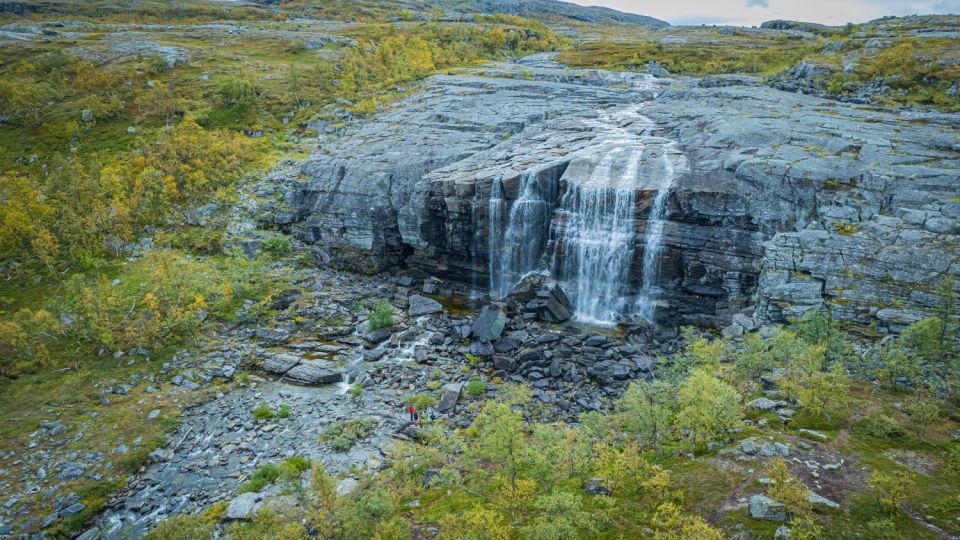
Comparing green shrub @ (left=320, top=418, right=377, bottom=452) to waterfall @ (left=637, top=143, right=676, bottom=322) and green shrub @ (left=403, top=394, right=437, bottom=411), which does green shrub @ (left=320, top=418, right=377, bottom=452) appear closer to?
green shrub @ (left=403, top=394, right=437, bottom=411)

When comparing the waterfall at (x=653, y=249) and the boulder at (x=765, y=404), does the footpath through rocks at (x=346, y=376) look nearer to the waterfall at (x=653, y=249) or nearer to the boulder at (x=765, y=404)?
the waterfall at (x=653, y=249)

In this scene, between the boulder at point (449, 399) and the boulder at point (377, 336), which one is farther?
the boulder at point (377, 336)

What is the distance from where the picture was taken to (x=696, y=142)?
131ft

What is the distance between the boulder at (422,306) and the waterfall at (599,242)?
9758 millimetres

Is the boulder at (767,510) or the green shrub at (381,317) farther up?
the boulder at (767,510)

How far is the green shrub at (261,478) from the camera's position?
20462 mm

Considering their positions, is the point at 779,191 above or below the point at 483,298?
above

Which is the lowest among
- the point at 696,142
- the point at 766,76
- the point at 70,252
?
the point at 70,252

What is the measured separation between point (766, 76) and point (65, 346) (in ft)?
249

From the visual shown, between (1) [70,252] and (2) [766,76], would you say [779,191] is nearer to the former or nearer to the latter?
(2) [766,76]

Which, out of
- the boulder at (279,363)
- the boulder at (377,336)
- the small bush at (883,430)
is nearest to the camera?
the small bush at (883,430)

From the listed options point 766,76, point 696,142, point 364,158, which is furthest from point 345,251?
point 766,76

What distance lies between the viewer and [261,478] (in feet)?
68.5

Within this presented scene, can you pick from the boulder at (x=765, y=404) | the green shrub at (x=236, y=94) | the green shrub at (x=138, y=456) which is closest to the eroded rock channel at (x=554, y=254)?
the green shrub at (x=138, y=456)
